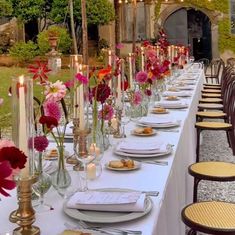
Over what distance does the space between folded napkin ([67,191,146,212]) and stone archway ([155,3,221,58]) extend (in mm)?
19011

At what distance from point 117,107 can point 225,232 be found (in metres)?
1.01

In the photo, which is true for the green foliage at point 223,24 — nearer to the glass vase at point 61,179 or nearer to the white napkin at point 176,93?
the white napkin at point 176,93

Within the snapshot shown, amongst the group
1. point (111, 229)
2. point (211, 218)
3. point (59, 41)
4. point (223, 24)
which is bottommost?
point (211, 218)

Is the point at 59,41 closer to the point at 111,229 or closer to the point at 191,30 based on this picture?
the point at 191,30

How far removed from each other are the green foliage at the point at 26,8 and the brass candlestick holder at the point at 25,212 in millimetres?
15175

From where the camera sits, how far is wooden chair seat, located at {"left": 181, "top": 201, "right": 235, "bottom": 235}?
6.64 ft

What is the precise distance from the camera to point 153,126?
9.39 feet

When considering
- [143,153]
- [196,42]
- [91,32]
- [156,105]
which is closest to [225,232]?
[143,153]

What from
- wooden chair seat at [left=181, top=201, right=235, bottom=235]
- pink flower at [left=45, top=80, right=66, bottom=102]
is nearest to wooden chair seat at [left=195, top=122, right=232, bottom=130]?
wooden chair seat at [left=181, top=201, right=235, bottom=235]

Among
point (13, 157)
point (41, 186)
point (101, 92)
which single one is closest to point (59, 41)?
point (101, 92)

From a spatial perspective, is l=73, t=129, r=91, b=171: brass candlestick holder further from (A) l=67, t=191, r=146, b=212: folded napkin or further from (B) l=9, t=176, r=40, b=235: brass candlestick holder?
(B) l=9, t=176, r=40, b=235: brass candlestick holder

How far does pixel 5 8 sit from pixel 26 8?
3.55 feet

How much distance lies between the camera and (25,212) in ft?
4.28

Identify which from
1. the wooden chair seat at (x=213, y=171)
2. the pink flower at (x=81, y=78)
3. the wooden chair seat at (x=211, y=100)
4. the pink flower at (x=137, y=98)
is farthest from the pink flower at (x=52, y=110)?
the wooden chair seat at (x=211, y=100)
